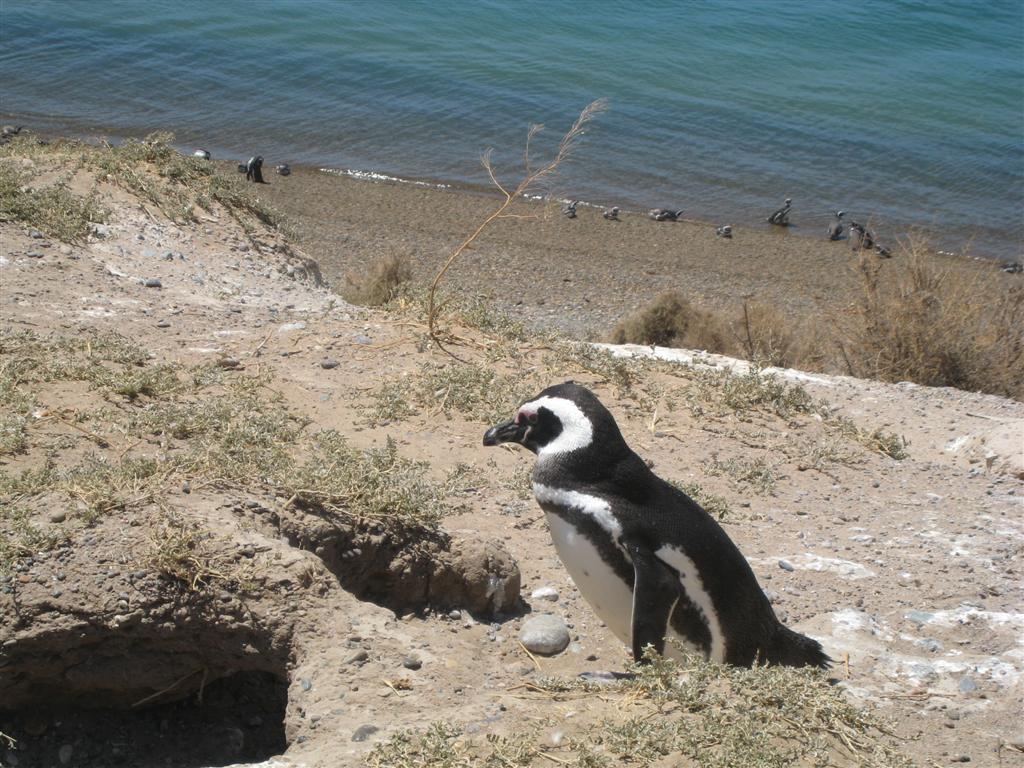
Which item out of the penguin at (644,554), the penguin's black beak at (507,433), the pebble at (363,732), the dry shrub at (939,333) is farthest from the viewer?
the dry shrub at (939,333)

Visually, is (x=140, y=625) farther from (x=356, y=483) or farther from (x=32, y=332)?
(x=32, y=332)

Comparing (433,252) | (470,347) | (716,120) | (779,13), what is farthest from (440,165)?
(779,13)

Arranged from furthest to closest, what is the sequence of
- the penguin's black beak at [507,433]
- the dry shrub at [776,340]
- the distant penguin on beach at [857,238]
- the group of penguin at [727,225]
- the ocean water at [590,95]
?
the ocean water at [590,95] → the group of penguin at [727,225] → the distant penguin on beach at [857,238] → the dry shrub at [776,340] → the penguin's black beak at [507,433]

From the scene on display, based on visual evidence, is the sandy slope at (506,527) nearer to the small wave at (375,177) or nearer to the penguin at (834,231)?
the penguin at (834,231)

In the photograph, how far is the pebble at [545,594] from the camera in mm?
5031

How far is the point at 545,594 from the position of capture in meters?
5.04

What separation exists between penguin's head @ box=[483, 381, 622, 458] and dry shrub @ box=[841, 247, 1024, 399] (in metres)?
6.04

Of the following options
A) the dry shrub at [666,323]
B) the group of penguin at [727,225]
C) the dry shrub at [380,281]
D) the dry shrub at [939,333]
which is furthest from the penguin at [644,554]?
the group of penguin at [727,225]

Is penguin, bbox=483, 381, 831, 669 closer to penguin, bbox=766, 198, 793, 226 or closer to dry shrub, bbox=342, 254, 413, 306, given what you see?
dry shrub, bbox=342, 254, 413, 306

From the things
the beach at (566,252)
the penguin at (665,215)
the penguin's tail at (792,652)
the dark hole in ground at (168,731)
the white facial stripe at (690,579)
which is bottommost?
the beach at (566,252)

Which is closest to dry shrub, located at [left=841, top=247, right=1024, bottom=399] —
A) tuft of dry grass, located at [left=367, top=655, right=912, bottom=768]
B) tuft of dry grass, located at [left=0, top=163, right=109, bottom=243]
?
tuft of dry grass, located at [left=0, top=163, right=109, bottom=243]

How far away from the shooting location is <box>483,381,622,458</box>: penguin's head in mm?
4465

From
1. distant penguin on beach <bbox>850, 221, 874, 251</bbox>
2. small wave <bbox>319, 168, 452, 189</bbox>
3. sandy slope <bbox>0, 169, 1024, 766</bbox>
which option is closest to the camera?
sandy slope <bbox>0, 169, 1024, 766</bbox>

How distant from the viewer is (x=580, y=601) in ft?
16.5
